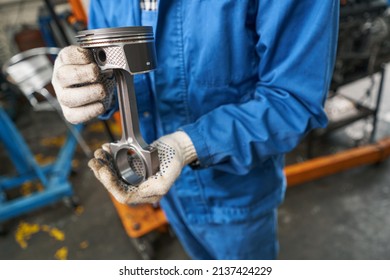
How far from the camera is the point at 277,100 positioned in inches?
22.4

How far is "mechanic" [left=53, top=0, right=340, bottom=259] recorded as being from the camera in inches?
20.1

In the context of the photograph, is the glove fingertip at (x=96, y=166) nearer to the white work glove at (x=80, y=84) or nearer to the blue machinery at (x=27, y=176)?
the white work glove at (x=80, y=84)

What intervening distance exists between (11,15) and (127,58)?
550cm

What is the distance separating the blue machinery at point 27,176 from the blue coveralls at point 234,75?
55.4 inches

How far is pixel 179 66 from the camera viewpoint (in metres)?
0.60

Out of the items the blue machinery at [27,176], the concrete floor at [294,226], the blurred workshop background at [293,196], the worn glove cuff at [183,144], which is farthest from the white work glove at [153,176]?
the blue machinery at [27,176]

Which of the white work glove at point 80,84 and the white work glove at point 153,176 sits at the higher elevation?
the white work glove at point 80,84

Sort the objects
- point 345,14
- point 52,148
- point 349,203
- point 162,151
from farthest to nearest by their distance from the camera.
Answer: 1. point 52,148
2. point 349,203
3. point 345,14
4. point 162,151

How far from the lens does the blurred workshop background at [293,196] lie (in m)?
1.51

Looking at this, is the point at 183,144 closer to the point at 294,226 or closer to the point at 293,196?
the point at 294,226

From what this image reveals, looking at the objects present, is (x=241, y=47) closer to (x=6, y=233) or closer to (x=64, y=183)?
(x=64, y=183)

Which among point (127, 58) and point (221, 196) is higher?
point (127, 58)

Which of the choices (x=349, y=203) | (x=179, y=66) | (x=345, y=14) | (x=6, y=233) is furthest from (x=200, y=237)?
(x=6, y=233)

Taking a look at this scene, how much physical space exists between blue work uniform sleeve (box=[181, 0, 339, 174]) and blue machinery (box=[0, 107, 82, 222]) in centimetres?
157
